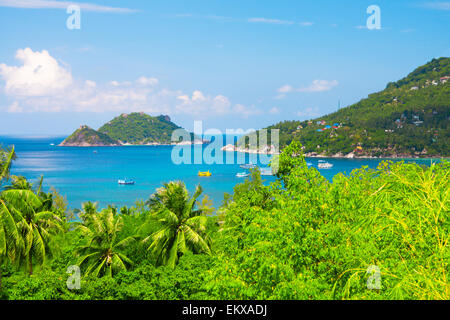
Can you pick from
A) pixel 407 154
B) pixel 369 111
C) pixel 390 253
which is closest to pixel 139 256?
pixel 390 253

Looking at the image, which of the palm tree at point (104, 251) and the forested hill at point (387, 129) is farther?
the forested hill at point (387, 129)

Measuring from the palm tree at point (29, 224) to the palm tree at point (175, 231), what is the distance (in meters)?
4.13

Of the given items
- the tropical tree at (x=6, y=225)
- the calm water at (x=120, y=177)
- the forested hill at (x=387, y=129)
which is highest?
the forested hill at (x=387, y=129)

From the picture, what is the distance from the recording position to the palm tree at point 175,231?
55.4 ft

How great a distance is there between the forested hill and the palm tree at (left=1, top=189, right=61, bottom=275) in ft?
355

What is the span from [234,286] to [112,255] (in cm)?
998

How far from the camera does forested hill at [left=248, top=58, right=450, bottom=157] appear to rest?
129125 mm

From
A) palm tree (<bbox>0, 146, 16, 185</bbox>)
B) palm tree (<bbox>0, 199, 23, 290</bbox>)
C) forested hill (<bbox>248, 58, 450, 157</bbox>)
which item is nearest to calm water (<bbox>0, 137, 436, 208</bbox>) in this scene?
forested hill (<bbox>248, 58, 450, 157</bbox>)

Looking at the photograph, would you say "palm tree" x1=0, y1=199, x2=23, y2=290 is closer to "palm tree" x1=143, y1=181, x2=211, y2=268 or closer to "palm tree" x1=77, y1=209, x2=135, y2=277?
"palm tree" x1=77, y1=209, x2=135, y2=277

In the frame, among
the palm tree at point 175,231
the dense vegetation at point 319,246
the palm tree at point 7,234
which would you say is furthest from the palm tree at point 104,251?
the palm tree at point 7,234

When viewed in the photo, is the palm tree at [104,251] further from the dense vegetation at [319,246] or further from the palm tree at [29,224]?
the dense vegetation at [319,246]

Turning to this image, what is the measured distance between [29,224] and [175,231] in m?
5.92

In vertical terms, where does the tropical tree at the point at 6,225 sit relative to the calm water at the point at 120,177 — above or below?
above
